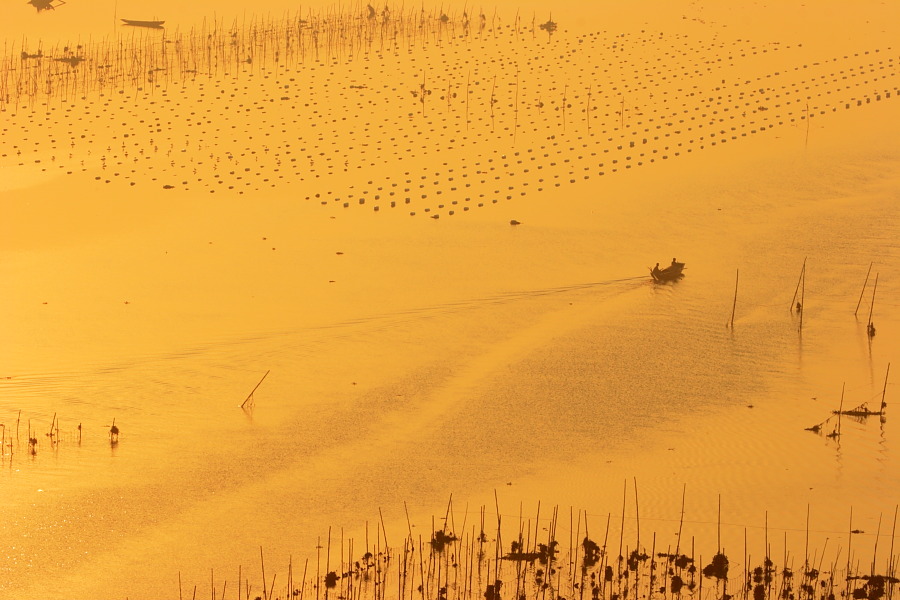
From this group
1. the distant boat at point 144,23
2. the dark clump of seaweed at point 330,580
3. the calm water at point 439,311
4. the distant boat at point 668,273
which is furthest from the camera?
the distant boat at point 144,23

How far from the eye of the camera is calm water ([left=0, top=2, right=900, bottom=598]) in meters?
12.1

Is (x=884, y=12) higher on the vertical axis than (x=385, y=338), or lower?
higher

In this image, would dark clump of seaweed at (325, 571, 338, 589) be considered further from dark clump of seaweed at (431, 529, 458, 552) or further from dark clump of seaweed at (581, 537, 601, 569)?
dark clump of seaweed at (581, 537, 601, 569)

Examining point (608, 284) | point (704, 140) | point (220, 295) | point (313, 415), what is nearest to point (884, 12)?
point (704, 140)

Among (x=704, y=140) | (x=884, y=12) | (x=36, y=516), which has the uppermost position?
(x=884, y=12)

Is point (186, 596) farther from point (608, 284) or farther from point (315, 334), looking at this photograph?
point (608, 284)

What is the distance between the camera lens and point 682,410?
48.4ft

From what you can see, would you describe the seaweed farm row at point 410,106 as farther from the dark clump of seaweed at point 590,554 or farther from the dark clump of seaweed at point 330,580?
the dark clump of seaweed at point 330,580

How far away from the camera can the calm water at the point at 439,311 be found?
1211 cm

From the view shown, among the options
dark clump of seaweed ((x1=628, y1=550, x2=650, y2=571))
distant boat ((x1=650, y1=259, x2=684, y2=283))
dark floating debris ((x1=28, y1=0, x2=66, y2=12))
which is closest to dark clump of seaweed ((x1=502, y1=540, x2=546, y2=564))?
dark clump of seaweed ((x1=628, y1=550, x2=650, y2=571))

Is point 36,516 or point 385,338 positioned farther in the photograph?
point 385,338

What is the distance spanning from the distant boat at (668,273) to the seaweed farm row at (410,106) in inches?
202

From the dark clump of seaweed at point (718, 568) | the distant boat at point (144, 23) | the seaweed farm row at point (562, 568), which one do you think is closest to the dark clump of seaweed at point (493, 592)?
the seaweed farm row at point (562, 568)

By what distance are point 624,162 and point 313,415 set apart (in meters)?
13.4
